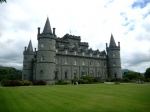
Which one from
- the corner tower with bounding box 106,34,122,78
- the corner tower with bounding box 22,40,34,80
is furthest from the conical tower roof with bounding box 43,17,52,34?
the corner tower with bounding box 106,34,122,78

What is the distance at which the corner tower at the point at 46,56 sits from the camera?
147 feet

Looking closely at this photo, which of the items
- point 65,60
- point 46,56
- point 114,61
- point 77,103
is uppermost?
point 46,56

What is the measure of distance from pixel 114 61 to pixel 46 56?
28.2m

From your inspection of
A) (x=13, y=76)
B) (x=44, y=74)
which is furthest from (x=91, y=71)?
(x=13, y=76)

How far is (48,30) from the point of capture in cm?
4684

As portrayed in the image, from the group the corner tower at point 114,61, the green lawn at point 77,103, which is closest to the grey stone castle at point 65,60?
the corner tower at point 114,61

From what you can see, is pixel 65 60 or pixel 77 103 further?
pixel 65 60

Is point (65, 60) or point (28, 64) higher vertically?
point (65, 60)

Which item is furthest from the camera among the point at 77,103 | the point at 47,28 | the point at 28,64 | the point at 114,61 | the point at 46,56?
the point at 114,61

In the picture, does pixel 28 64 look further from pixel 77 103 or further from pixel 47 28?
pixel 77 103

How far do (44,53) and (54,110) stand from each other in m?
36.6

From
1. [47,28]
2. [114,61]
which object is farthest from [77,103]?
[114,61]

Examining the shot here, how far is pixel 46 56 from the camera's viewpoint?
45312 millimetres

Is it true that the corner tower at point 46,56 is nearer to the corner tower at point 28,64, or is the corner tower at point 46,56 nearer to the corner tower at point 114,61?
the corner tower at point 28,64
